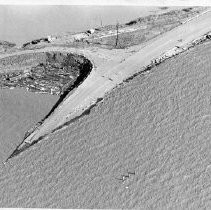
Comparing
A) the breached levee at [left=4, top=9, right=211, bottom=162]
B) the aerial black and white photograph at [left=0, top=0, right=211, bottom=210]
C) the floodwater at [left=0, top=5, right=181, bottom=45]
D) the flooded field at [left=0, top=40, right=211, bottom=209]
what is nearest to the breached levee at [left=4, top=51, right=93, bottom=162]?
the aerial black and white photograph at [left=0, top=0, right=211, bottom=210]

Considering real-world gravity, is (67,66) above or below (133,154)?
above

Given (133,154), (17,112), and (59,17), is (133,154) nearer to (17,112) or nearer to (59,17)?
Result: (17,112)

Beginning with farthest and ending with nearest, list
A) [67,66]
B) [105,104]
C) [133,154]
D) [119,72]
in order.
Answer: [67,66], [119,72], [105,104], [133,154]

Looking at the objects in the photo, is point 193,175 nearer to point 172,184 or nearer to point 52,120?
point 172,184

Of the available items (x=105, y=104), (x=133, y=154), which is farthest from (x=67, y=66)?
(x=133, y=154)

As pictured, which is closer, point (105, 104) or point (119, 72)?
point (105, 104)

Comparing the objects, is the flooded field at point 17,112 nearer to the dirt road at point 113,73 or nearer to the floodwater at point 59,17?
the dirt road at point 113,73
